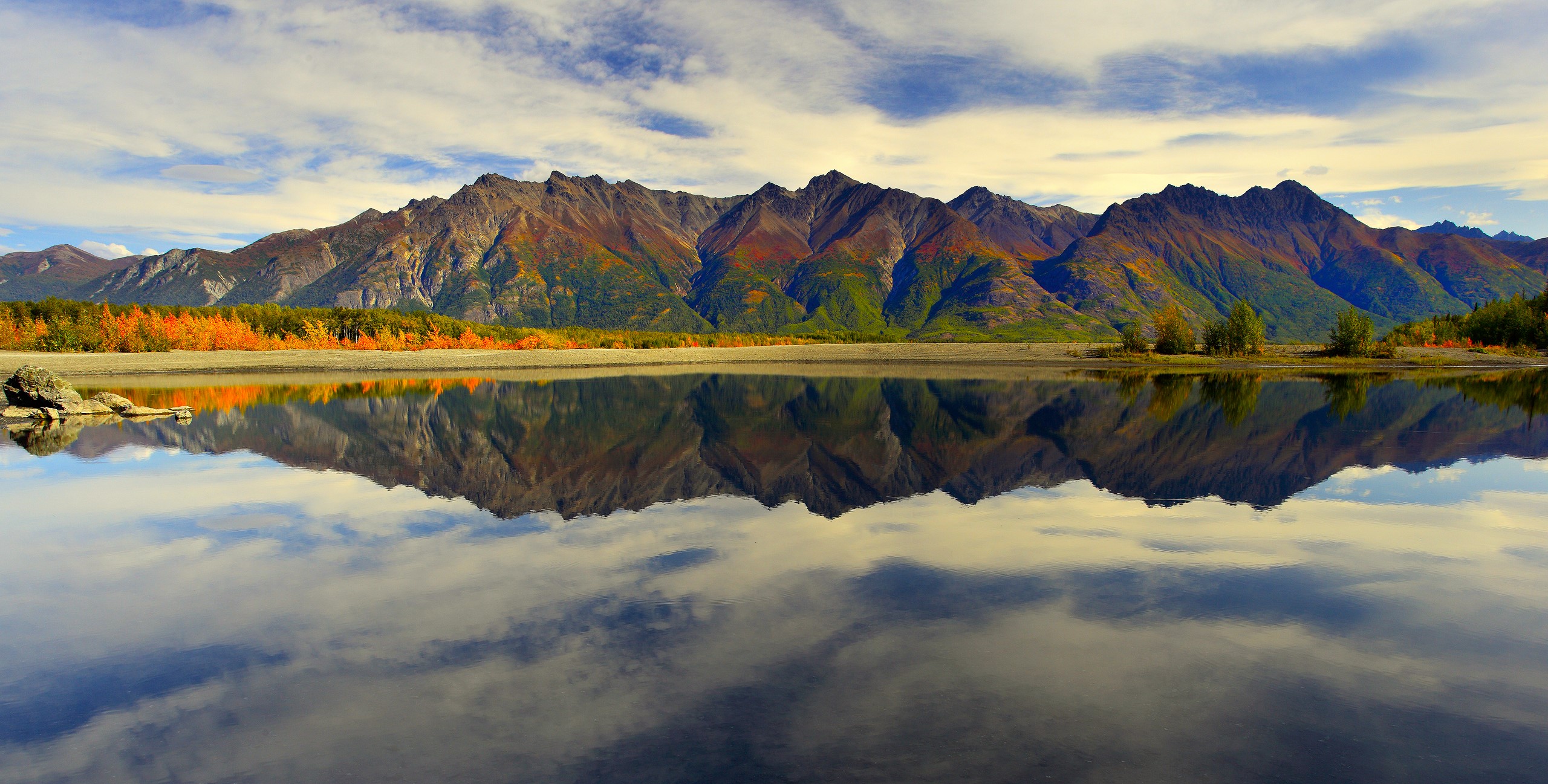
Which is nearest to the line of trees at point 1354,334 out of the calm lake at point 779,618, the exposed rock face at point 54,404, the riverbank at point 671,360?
the riverbank at point 671,360

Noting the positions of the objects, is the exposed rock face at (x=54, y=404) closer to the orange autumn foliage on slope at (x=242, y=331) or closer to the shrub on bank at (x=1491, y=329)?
the orange autumn foliage on slope at (x=242, y=331)

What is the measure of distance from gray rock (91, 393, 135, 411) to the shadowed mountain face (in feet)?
22.1

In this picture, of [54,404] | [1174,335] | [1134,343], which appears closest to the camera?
[54,404]

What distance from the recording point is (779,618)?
11.4 metres

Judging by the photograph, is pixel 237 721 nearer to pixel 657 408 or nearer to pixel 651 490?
pixel 651 490

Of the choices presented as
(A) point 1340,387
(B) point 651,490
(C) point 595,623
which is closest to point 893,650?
(C) point 595,623

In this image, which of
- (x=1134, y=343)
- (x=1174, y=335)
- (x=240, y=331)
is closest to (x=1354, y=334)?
(x=1174, y=335)

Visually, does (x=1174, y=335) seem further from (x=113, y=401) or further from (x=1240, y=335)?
(x=113, y=401)

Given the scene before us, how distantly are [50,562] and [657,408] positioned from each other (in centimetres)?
3322

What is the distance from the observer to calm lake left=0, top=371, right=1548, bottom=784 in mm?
7707

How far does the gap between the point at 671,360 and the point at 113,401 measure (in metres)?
89.2

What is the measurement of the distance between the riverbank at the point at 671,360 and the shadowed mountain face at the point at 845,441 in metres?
52.5

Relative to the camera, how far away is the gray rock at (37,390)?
43906mm

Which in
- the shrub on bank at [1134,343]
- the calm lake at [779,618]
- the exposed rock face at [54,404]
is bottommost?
the calm lake at [779,618]
